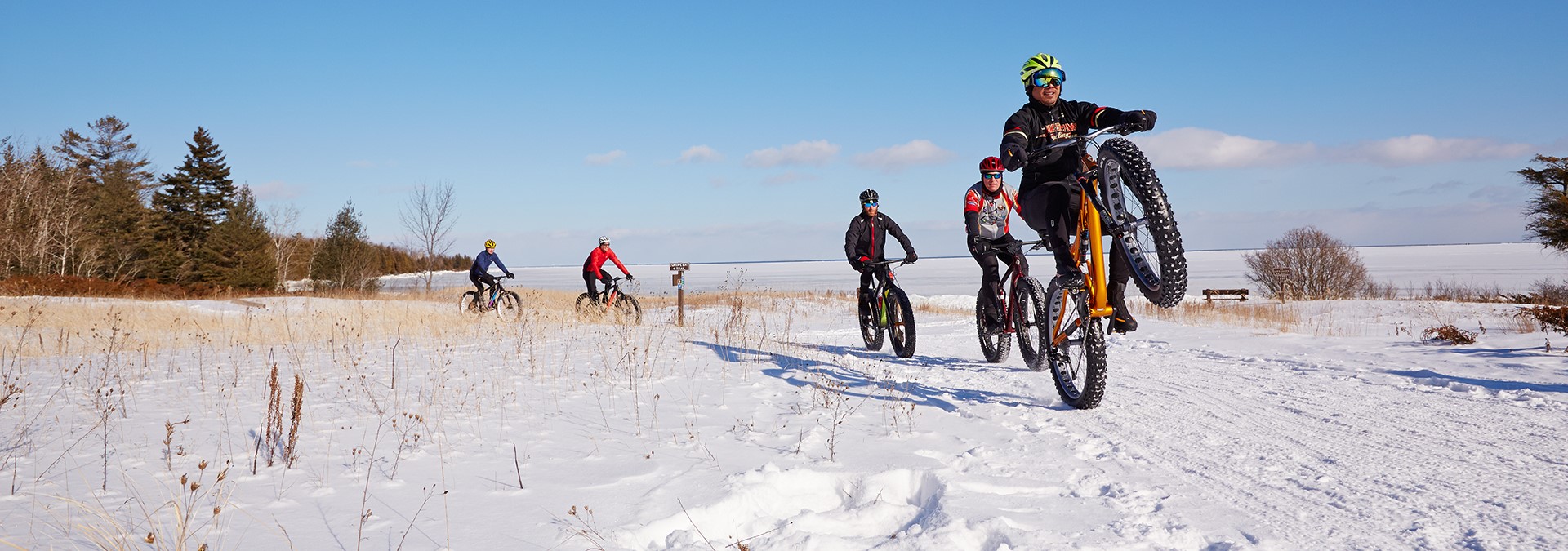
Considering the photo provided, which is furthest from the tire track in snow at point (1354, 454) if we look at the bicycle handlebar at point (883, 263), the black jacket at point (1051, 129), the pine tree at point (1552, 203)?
the pine tree at point (1552, 203)

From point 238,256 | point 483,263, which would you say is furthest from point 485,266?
point 238,256

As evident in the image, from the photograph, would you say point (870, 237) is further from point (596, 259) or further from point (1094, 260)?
point (596, 259)

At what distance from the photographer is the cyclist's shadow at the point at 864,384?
532 cm

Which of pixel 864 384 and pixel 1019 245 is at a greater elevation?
pixel 1019 245

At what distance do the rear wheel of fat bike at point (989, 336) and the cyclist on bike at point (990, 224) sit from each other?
0.02 m

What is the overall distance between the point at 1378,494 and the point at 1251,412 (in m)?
1.81

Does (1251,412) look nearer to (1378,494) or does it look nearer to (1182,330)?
(1378,494)

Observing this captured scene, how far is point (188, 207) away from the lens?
43094 millimetres

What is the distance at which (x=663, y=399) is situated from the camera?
5.49 m

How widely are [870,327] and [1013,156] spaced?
501 cm

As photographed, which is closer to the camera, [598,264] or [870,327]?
[870,327]

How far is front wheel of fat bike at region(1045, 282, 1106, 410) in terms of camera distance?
4.62m

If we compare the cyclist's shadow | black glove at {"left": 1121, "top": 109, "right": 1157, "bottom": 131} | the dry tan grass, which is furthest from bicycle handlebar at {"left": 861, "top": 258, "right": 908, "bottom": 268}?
the dry tan grass

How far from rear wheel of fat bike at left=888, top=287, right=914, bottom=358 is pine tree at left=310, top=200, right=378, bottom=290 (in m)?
43.0
